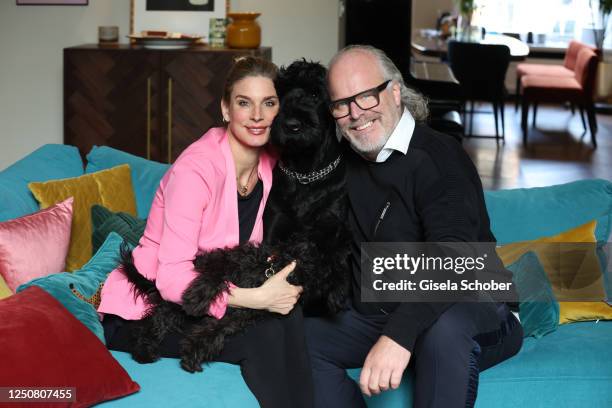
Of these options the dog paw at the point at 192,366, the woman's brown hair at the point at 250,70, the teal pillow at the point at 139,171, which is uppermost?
the woman's brown hair at the point at 250,70

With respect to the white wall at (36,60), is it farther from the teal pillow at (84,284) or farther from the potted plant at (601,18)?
the potted plant at (601,18)

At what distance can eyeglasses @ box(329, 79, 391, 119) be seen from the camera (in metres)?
2.06

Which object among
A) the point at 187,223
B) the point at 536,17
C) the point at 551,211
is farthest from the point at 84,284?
the point at 536,17

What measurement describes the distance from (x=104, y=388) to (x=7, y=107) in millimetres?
3535

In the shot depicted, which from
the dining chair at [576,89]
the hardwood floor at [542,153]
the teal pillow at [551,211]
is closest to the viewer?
the teal pillow at [551,211]

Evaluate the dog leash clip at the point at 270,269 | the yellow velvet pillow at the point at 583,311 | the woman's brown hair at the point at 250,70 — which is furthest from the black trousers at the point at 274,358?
the yellow velvet pillow at the point at 583,311

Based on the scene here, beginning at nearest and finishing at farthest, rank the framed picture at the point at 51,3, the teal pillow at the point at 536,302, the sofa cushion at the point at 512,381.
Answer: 1. the sofa cushion at the point at 512,381
2. the teal pillow at the point at 536,302
3. the framed picture at the point at 51,3

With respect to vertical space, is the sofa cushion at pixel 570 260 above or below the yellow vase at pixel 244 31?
below

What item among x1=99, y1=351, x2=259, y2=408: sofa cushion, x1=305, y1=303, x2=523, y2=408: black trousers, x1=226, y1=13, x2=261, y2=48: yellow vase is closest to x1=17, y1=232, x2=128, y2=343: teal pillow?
x1=99, y1=351, x2=259, y2=408: sofa cushion

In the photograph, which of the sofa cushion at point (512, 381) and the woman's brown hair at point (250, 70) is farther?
the woman's brown hair at point (250, 70)

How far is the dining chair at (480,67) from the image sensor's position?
23.5 feet

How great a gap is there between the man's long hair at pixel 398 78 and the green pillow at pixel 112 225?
826mm

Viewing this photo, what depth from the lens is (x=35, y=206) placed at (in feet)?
8.47

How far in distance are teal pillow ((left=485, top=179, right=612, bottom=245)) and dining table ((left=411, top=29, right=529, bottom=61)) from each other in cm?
479
